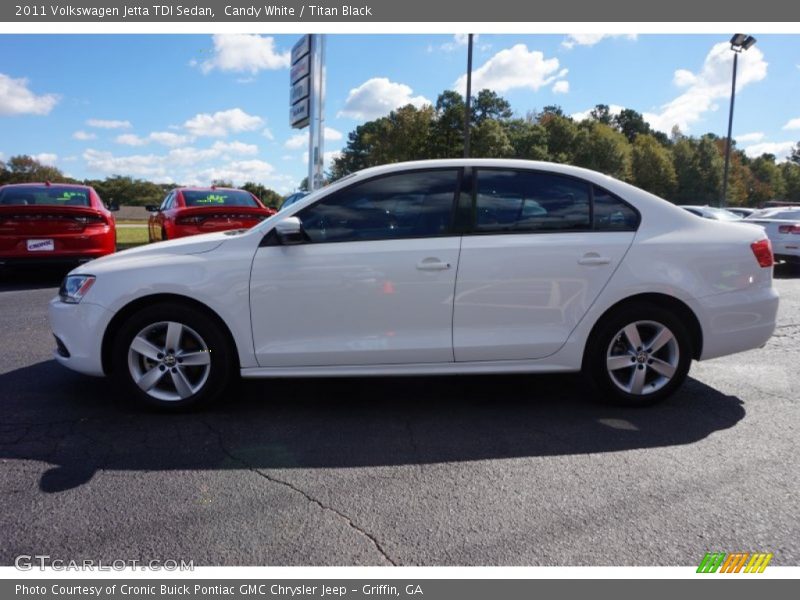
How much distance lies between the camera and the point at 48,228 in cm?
857

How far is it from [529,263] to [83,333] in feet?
9.41

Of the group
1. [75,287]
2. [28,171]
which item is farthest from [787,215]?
[28,171]

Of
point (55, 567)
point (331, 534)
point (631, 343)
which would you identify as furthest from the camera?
point (631, 343)

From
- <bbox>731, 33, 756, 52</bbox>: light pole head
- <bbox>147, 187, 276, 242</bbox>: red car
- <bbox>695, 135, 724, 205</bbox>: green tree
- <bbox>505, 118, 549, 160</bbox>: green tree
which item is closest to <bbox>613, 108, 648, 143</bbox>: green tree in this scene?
<bbox>695, 135, 724, 205</bbox>: green tree

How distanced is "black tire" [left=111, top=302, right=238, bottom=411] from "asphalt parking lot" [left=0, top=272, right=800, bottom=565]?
0.50 ft

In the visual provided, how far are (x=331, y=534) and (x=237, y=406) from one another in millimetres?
1727

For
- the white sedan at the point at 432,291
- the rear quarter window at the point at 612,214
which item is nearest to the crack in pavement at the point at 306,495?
the white sedan at the point at 432,291

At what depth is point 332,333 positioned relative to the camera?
11.9ft

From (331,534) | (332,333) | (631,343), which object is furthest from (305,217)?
(631,343)

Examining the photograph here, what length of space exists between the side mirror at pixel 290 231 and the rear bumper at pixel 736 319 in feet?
8.67

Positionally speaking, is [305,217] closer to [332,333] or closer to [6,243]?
[332,333]

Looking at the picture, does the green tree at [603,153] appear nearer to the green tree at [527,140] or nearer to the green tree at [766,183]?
the green tree at [527,140]

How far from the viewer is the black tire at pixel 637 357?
3.75m

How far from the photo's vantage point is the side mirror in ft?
11.6
